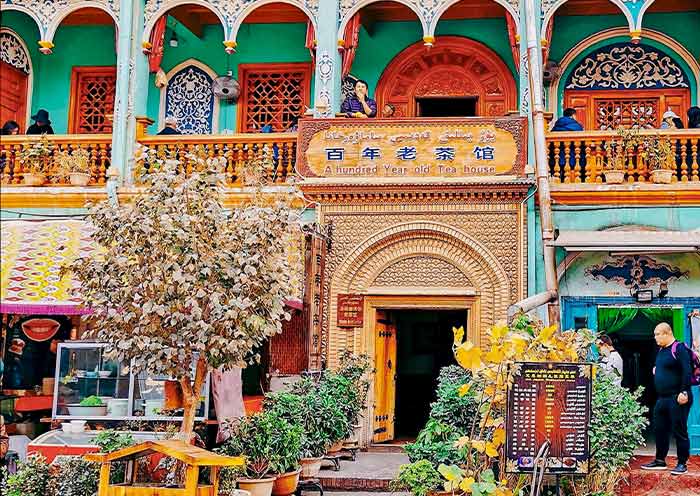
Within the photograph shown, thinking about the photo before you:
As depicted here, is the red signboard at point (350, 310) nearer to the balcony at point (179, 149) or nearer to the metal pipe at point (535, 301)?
the balcony at point (179, 149)

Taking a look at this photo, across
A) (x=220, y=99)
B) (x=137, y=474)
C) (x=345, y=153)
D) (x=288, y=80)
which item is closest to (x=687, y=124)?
(x=345, y=153)

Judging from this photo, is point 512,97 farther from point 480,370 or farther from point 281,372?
point 480,370

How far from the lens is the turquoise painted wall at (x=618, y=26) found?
15742mm

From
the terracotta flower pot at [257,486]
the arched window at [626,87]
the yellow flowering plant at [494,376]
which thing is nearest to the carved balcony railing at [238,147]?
the arched window at [626,87]

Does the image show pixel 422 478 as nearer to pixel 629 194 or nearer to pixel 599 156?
pixel 629 194

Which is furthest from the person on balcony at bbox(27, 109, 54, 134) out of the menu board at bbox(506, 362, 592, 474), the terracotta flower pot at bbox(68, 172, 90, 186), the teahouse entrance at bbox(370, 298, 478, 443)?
the menu board at bbox(506, 362, 592, 474)

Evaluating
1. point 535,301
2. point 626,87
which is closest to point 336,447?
point 535,301

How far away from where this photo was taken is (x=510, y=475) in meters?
8.89

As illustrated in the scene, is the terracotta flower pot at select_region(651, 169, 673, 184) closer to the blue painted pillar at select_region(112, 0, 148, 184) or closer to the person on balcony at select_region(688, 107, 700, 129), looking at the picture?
the person on balcony at select_region(688, 107, 700, 129)

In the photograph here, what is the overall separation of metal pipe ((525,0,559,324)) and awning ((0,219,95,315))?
6.38 m

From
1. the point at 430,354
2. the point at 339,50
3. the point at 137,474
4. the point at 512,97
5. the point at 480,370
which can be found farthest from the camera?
the point at 430,354

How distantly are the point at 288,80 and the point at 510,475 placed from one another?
976 centimetres

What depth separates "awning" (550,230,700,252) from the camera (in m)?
12.9

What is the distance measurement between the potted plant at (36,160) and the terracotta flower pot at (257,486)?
292 inches
